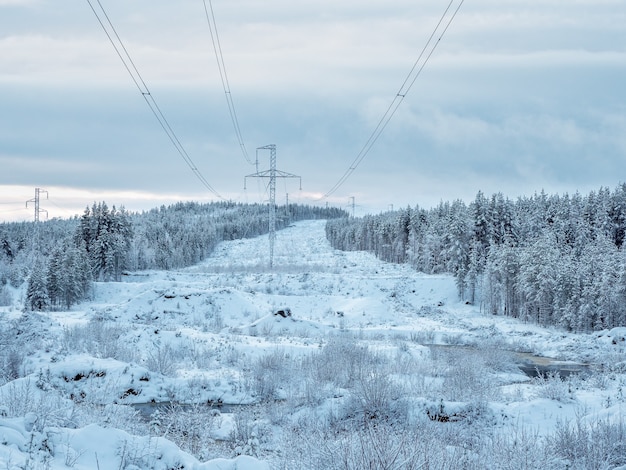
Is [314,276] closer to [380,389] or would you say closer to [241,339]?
[241,339]

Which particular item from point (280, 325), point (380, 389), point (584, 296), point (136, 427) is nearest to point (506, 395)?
point (380, 389)

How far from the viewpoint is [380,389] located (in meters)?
15.0

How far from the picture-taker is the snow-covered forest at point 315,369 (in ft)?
28.9

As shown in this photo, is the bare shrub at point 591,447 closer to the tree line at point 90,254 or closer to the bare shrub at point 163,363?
the bare shrub at point 163,363

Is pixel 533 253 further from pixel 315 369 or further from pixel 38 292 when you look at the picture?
pixel 38 292

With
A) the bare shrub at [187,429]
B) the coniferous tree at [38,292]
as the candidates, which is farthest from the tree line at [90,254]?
the bare shrub at [187,429]

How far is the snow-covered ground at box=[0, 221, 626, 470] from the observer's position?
9094mm

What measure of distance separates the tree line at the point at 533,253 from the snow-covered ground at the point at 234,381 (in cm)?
442

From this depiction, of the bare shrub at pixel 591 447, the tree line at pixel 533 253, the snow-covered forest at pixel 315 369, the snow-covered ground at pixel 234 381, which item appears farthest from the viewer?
the tree line at pixel 533 253

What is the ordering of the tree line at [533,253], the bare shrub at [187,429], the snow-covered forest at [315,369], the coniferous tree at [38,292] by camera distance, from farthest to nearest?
the coniferous tree at [38,292], the tree line at [533,253], the bare shrub at [187,429], the snow-covered forest at [315,369]

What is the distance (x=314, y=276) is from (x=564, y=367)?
47882 millimetres

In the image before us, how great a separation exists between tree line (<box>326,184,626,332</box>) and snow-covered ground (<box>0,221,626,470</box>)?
4424 mm

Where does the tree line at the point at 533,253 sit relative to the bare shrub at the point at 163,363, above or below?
above

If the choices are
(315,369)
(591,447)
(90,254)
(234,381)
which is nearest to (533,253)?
(315,369)
